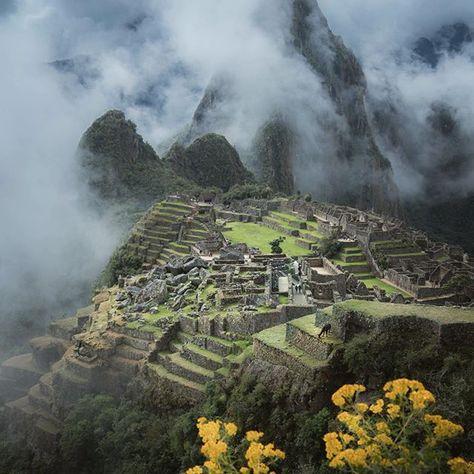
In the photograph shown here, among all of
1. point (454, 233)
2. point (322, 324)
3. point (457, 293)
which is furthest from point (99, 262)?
point (454, 233)

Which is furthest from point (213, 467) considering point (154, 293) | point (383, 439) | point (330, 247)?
point (330, 247)

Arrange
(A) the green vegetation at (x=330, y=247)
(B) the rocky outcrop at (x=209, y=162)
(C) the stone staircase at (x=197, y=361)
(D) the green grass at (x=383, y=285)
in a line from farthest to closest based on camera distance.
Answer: (B) the rocky outcrop at (x=209, y=162) → (A) the green vegetation at (x=330, y=247) → (D) the green grass at (x=383, y=285) → (C) the stone staircase at (x=197, y=361)

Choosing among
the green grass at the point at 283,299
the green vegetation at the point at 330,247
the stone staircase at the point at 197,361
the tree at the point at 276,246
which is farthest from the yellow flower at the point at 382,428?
the green vegetation at the point at 330,247

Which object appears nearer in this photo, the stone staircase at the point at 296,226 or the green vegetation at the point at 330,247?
the green vegetation at the point at 330,247

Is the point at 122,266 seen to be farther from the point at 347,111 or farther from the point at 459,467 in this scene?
the point at 347,111

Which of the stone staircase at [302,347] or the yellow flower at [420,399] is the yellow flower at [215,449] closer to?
the yellow flower at [420,399]

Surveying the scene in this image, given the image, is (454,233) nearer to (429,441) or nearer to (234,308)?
(234,308)

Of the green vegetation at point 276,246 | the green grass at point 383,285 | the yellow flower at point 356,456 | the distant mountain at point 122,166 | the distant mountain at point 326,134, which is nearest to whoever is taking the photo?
the yellow flower at point 356,456
